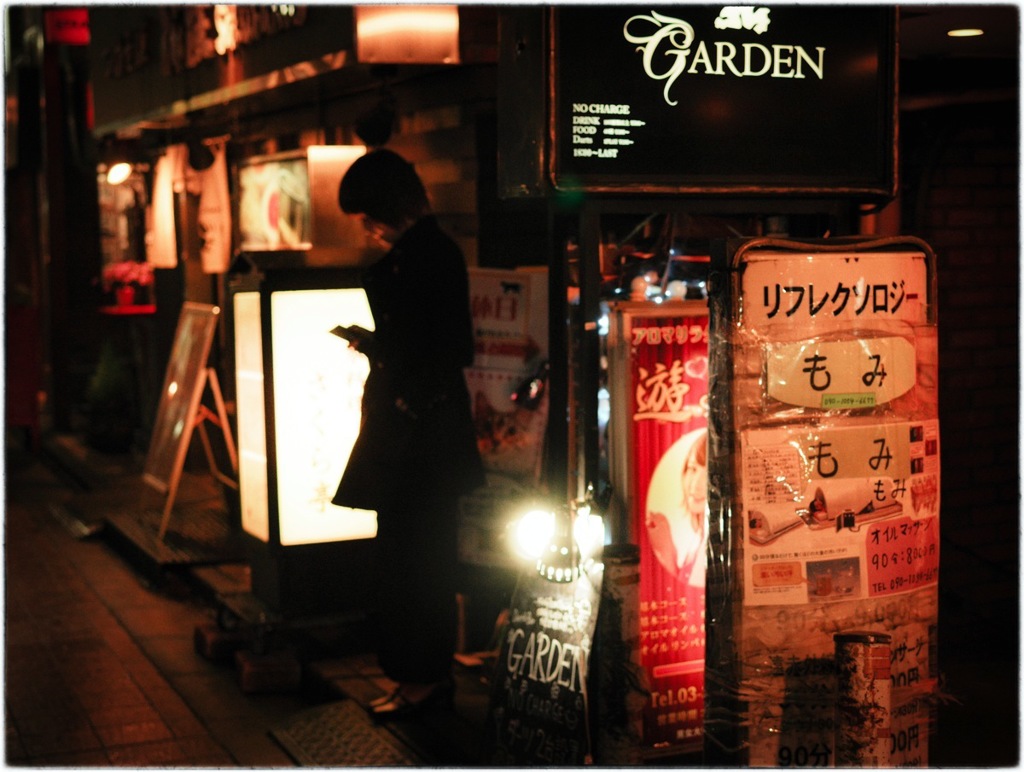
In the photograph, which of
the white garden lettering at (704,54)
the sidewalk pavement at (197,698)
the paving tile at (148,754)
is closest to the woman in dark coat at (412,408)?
the sidewalk pavement at (197,698)

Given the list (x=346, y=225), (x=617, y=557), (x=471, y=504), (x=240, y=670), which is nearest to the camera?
(x=617, y=557)

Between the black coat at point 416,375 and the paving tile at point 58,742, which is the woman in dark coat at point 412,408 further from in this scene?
the paving tile at point 58,742

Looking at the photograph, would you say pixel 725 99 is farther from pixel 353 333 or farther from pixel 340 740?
pixel 340 740

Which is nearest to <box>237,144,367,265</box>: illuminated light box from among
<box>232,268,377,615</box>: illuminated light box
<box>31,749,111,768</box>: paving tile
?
<box>232,268,377,615</box>: illuminated light box

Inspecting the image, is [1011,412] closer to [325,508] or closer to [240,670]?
[325,508]

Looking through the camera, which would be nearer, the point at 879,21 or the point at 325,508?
the point at 879,21

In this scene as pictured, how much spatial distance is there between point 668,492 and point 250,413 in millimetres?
3563

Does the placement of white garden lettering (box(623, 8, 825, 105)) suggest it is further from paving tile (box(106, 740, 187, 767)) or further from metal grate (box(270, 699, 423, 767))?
paving tile (box(106, 740, 187, 767))

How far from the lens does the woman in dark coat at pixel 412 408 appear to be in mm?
5902

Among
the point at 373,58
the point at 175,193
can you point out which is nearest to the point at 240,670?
the point at 373,58

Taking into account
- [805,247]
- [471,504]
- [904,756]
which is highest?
[805,247]

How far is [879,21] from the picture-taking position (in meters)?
4.83

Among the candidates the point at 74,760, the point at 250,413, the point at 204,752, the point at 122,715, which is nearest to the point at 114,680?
the point at 122,715

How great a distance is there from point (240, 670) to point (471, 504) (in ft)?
5.51
